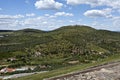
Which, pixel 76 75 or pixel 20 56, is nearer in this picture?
pixel 76 75

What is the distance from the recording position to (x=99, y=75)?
617 inches

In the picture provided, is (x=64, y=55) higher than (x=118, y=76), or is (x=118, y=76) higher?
(x=118, y=76)

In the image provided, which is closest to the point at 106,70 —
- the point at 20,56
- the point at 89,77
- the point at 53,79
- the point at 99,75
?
the point at 99,75

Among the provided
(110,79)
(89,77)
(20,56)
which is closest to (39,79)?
(89,77)

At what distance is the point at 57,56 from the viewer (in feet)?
646

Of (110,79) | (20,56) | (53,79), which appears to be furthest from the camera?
(20,56)

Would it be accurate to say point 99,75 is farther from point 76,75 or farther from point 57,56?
point 57,56

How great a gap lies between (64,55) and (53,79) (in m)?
183

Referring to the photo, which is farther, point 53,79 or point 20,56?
point 20,56

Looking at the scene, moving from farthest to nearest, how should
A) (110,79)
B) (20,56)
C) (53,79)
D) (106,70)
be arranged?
1. (20,56)
2. (106,70)
3. (53,79)
4. (110,79)

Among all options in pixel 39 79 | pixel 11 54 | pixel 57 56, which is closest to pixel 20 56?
pixel 11 54

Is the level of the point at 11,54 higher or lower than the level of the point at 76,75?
lower

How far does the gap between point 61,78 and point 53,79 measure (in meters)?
0.53

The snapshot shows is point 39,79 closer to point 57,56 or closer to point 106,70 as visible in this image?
point 106,70
